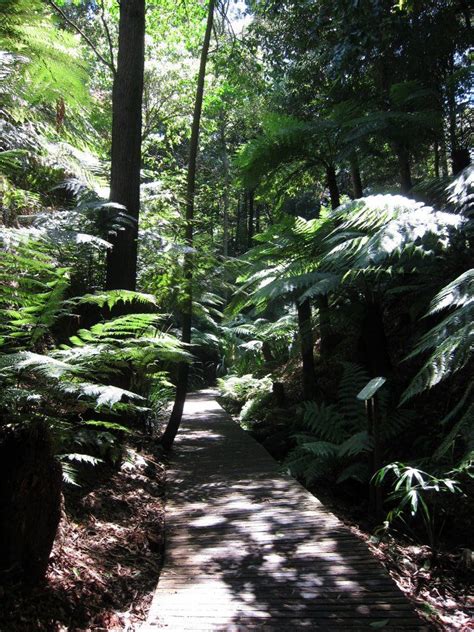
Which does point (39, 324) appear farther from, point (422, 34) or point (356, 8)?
point (422, 34)

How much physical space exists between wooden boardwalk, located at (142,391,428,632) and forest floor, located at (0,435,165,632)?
0.13 m

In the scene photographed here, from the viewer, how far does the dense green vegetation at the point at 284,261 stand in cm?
241

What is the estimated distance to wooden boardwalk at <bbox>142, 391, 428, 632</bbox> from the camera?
2.45 m

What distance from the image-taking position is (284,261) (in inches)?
249

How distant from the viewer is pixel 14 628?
1919mm

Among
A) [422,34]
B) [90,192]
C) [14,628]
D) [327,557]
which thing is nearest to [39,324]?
[14,628]

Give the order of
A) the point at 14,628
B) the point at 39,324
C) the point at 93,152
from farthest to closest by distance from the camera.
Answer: the point at 93,152, the point at 39,324, the point at 14,628

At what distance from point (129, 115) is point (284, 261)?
2.57m

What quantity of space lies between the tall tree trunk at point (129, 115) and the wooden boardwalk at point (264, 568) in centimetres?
238

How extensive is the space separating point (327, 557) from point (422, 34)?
7123 millimetres

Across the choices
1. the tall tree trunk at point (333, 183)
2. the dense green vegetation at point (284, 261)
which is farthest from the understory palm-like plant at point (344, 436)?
the tall tree trunk at point (333, 183)

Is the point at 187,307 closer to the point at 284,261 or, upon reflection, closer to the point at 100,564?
the point at 284,261

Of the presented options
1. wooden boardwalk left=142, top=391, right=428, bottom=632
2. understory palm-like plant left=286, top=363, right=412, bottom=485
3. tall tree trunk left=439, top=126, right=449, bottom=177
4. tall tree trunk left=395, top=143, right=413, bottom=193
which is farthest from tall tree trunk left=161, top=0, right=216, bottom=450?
tall tree trunk left=439, top=126, right=449, bottom=177

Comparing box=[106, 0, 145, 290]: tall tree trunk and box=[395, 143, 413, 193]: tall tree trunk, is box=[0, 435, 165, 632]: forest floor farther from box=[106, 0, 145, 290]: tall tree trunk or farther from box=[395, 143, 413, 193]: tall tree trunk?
box=[395, 143, 413, 193]: tall tree trunk
